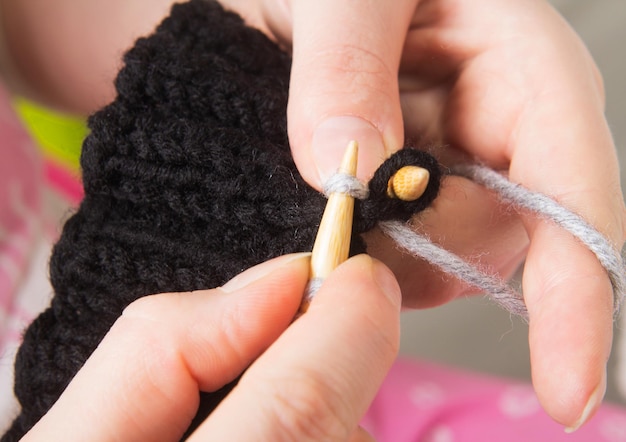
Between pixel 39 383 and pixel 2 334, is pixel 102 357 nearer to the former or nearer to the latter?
pixel 39 383

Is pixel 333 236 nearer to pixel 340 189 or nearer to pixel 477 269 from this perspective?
pixel 340 189

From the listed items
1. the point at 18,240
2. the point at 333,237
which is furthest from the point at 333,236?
the point at 18,240

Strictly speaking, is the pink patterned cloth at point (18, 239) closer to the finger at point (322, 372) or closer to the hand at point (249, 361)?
the hand at point (249, 361)

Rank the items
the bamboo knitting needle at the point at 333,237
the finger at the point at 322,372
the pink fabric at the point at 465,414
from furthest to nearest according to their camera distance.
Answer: the pink fabric at the point at 465,414, the bamboo knitting needle at the point at 333,237, the finger at the point at 322,372

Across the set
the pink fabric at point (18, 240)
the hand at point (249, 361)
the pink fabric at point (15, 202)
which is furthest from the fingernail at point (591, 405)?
the pink fabric at point (15, 202)

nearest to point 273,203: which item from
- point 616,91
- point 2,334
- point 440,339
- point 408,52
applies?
point 408,52

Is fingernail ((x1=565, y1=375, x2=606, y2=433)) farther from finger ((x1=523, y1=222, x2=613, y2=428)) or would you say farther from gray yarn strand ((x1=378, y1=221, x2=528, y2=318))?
gray yarn strand ((x1=378, y1=221, x2=528, y2=318))

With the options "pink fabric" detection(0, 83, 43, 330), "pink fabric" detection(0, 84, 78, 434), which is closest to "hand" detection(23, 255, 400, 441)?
"pink fabric" detection(0, 84, 78, 434)
